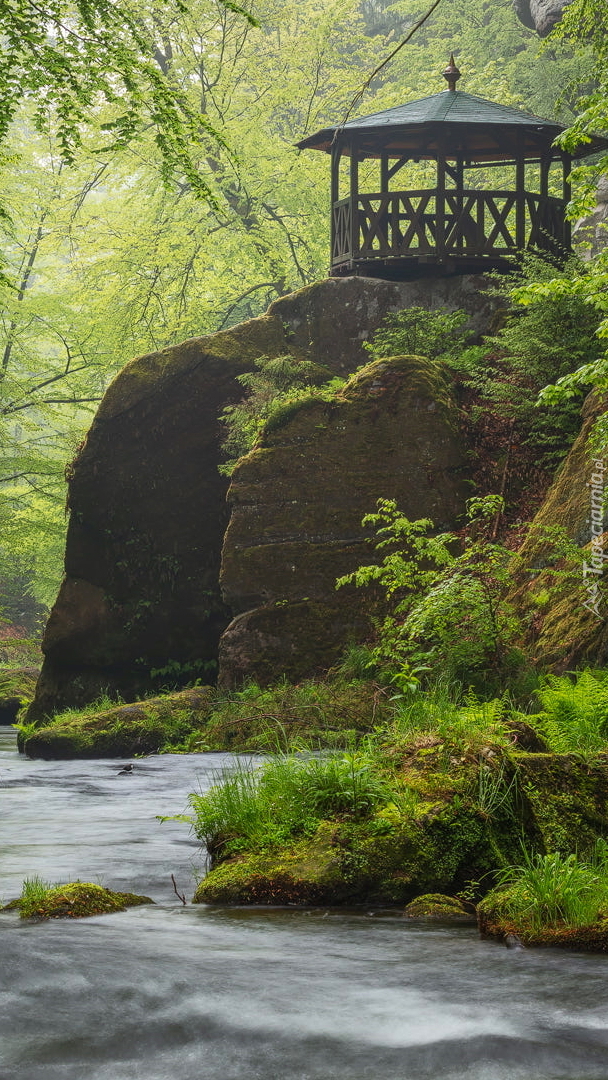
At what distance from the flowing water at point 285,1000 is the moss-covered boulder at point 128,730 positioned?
25.4 ft

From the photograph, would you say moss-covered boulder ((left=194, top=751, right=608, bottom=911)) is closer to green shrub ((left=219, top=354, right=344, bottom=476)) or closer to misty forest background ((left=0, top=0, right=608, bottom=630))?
green shrub ((left=219, top=354, right=344, bottom=476))

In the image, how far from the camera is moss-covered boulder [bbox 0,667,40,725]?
23531 mm

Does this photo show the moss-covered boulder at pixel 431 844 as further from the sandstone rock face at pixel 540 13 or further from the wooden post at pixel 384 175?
the sandstone rock face at pixel 540 13

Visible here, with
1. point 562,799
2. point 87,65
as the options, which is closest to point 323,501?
point 87,65

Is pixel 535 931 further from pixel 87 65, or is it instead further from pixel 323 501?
pixel 323 501

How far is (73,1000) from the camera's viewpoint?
164 inches

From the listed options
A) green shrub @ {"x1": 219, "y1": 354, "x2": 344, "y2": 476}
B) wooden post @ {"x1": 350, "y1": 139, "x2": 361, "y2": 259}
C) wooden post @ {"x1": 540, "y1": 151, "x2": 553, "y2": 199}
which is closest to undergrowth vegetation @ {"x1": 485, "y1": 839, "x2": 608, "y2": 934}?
green shrub @ {"x1": 219, "y1": 354, "x2": 344, "y2": 476}

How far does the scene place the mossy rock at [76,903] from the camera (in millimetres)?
5369

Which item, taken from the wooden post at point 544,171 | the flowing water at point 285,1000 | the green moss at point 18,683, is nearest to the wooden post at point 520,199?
the wooden post at point 544,171

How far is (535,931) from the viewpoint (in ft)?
15.9

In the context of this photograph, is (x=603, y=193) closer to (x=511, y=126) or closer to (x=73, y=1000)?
(x=511, y=126)

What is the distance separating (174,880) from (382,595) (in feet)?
25.3

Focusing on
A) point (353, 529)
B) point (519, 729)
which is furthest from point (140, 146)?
point (519, 729)

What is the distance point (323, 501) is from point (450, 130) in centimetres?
924
